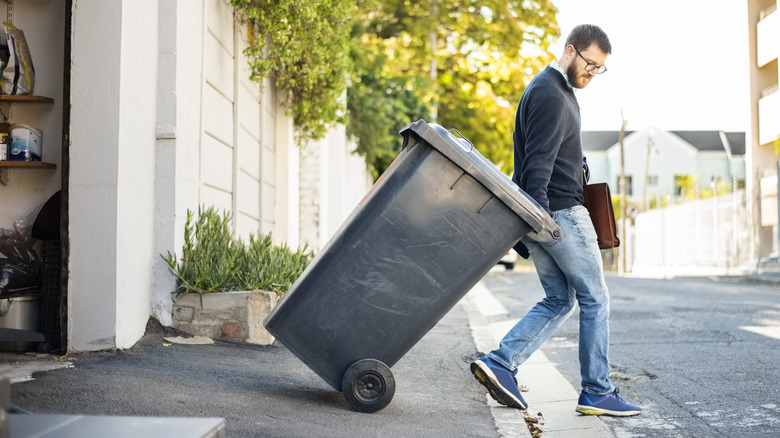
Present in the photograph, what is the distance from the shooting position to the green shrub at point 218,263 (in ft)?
18.6

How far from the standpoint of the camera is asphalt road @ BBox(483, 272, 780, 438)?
428 cm

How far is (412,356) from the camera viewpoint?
6070mm

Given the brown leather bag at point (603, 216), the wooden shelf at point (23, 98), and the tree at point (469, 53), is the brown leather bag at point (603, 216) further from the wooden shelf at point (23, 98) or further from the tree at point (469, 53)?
the tree at point (469, 53)

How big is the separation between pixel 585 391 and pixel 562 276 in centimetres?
61

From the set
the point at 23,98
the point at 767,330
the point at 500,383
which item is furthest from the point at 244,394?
the point at 767,330

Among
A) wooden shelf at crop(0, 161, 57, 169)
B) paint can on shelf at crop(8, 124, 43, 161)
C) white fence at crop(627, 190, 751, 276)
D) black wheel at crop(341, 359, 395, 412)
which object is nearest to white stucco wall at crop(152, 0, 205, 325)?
wooden shelf at crop(0, 161, 57, 169)

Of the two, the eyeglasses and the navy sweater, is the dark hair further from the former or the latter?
the navy sweater

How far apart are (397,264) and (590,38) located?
1.58 m

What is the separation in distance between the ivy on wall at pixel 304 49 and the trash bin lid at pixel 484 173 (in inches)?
157

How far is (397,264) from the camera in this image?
3945mm

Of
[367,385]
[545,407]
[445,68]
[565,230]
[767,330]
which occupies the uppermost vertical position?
[445,68]

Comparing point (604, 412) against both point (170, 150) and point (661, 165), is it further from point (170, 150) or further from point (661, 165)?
point (661, 165)

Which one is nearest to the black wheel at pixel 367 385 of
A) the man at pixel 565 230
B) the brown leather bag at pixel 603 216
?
the man at pixel 565 230

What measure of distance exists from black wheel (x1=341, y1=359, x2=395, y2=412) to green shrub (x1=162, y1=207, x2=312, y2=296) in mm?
1967
